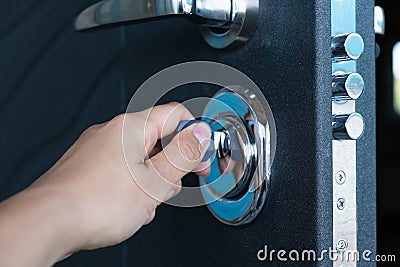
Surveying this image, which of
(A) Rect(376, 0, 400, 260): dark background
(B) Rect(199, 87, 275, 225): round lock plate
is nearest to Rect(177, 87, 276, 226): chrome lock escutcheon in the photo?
(B) Rect(199, 87, 275, 225): round lock plate

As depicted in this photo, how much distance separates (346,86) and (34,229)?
0.22m

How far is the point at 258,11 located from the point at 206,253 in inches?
8.1

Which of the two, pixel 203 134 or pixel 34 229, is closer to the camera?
pixel 34 229

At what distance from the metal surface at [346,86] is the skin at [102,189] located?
0.33 ft

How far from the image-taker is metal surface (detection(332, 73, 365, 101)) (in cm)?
49

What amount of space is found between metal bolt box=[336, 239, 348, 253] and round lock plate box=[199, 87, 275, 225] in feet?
0.24

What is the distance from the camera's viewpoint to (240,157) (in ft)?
1.81

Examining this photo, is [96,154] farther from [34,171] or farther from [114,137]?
[34,171]

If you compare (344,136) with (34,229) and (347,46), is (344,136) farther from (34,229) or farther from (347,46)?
(34,229)

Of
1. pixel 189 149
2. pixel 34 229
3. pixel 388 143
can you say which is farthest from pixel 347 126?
pixel 388 143

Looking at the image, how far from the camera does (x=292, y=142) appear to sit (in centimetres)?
51

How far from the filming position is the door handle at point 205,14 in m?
0.53

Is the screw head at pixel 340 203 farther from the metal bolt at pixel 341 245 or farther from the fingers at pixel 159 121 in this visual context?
the fingers at pixel 159 121

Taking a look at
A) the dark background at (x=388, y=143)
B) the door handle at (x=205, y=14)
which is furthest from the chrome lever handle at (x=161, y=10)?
the dark background at (x=388, y=143)
